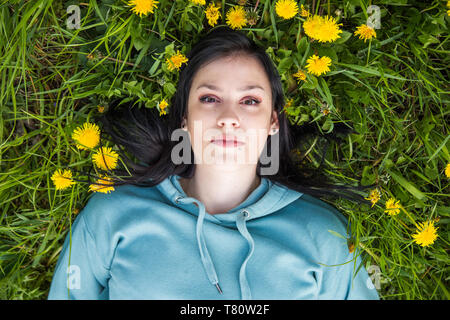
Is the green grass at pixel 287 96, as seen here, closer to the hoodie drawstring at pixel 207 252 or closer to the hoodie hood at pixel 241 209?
the hoodie hood at pixel 241 209

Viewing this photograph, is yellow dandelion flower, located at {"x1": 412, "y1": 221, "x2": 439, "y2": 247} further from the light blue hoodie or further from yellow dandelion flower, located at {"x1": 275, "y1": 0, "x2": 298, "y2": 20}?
yellow dandelion flower, located at {"x1": 275, "y1": 0, "x2": 298, "y2": 20}

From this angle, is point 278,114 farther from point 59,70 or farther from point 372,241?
point 59,70

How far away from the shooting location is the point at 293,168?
2111mm

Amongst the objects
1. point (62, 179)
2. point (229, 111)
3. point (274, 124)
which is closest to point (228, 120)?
point (229, 111)

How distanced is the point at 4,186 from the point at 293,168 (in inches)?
64.1

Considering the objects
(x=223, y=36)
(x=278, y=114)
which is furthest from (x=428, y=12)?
(x=223, y=36)

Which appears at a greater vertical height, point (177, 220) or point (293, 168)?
point (293, 168)

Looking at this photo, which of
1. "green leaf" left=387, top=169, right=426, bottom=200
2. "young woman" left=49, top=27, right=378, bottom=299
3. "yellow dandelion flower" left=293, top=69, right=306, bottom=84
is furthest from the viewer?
"green leaf" left=387, top=169, right=426, bottom=200

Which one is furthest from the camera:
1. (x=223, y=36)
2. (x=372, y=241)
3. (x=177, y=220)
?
(x=372, y=241)

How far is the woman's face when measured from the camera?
5.49 feet

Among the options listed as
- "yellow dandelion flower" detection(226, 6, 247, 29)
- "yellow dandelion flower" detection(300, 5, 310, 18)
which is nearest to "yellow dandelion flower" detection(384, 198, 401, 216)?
"yellow dandelion flower" detection(300, 5, 310, 18)

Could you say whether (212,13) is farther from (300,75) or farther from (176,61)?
(300,75)

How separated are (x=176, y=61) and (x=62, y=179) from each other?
858 millimetres

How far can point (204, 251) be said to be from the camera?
1.88 meters
